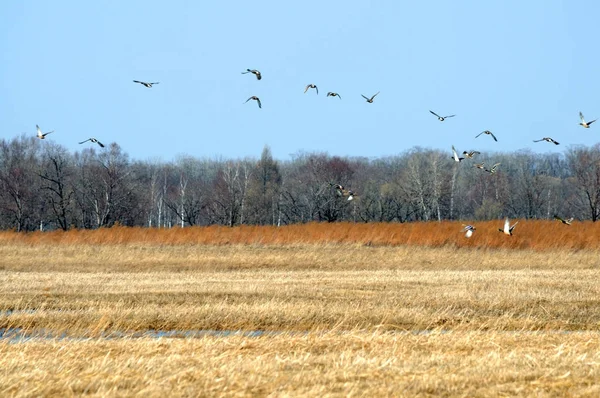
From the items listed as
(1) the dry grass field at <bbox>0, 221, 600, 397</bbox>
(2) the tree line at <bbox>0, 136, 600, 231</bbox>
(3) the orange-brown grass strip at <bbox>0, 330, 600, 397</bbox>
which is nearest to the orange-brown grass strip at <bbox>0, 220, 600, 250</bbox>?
(1) the dry grass field at <bbox>0, 221, 600, 397</bbox>

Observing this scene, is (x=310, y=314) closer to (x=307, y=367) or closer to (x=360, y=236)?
(x=307, y=367)

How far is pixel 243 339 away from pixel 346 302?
697 centimetres

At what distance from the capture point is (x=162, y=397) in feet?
29.0

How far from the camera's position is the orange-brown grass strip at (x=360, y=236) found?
37.8 m

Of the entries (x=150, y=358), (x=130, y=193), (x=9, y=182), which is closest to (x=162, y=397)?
(x=150, y=358)

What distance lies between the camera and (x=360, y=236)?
129 feet

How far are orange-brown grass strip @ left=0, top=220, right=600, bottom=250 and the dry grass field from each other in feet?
0.34

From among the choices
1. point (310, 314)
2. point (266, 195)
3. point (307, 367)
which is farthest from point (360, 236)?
point (266, 195)

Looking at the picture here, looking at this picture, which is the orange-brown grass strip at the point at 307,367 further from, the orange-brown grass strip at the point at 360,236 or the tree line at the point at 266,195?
the tree line at the point at 266,195

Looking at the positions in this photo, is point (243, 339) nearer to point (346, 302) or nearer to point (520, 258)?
point (346, 302)

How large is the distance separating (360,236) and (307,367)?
29.0 m

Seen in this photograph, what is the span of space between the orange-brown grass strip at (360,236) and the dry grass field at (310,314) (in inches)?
4.0

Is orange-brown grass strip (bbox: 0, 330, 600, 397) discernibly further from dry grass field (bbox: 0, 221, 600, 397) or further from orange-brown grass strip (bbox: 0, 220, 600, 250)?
orange-brown grass strip (bbox: 0, 220, 600, 250)

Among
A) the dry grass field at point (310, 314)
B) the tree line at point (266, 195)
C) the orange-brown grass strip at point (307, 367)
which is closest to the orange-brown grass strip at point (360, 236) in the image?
the dry grass field at point (310, 314)
